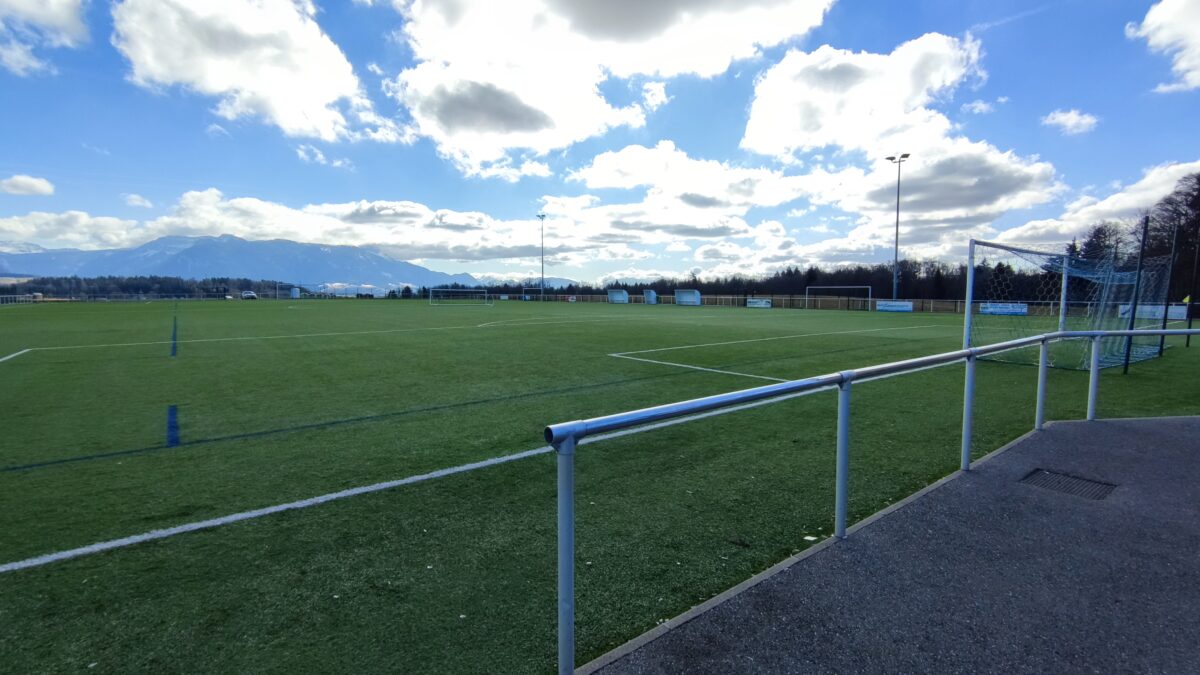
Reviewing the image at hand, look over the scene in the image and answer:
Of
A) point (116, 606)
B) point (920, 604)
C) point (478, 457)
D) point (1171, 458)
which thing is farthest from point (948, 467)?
point (116, 606)

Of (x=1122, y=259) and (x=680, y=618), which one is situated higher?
(x=1122, y=259)

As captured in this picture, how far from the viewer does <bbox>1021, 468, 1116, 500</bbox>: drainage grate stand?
394 centimetres

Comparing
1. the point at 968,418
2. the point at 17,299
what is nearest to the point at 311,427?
the point at 968,418

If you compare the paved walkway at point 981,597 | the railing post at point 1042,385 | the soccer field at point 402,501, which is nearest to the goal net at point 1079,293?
the soccer field at point 402,501

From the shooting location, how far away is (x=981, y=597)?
104 inches

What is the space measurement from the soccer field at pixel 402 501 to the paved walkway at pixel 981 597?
0.28 metres

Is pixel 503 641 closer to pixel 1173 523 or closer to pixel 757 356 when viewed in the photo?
pixel 1173 523

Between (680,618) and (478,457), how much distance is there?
9.34 ft

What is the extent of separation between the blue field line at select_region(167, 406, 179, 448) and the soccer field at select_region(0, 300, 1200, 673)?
3 cm

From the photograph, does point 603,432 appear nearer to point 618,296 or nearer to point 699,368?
point 699,368

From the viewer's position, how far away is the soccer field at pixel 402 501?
95.7 inches

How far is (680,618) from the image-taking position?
2443 millimetres

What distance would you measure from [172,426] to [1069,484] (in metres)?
8.35

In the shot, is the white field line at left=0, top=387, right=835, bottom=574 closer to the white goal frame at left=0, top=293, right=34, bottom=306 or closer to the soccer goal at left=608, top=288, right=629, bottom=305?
Answer: the soccer goal at left=608, top=288, right=629, bottom=305
